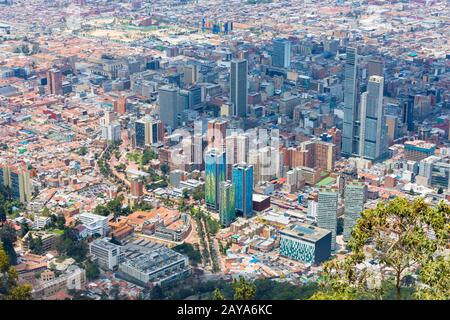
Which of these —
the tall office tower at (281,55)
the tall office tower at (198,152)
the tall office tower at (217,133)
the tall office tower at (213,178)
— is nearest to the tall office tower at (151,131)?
the tall office tower at (217,133)

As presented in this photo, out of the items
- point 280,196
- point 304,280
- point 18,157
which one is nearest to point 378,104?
point 280,196

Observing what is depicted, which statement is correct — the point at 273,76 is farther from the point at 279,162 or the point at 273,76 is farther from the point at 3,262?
the point at 3,262

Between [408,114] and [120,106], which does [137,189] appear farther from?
[408,114]

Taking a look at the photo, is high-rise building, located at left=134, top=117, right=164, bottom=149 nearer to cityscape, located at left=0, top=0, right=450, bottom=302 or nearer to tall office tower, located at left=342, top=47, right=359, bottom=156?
cityscape, located at left=0, top=0, right=450, bottom=302

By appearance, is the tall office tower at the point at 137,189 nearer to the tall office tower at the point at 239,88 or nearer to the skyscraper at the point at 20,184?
the skyscraper at the point at 20,184

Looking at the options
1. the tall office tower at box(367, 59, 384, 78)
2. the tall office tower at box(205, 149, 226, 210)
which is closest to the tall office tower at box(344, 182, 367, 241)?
the tall office tower at box(205, 149, 226, 210)

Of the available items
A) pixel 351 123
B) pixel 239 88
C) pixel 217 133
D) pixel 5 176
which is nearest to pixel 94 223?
pixel 5 176
